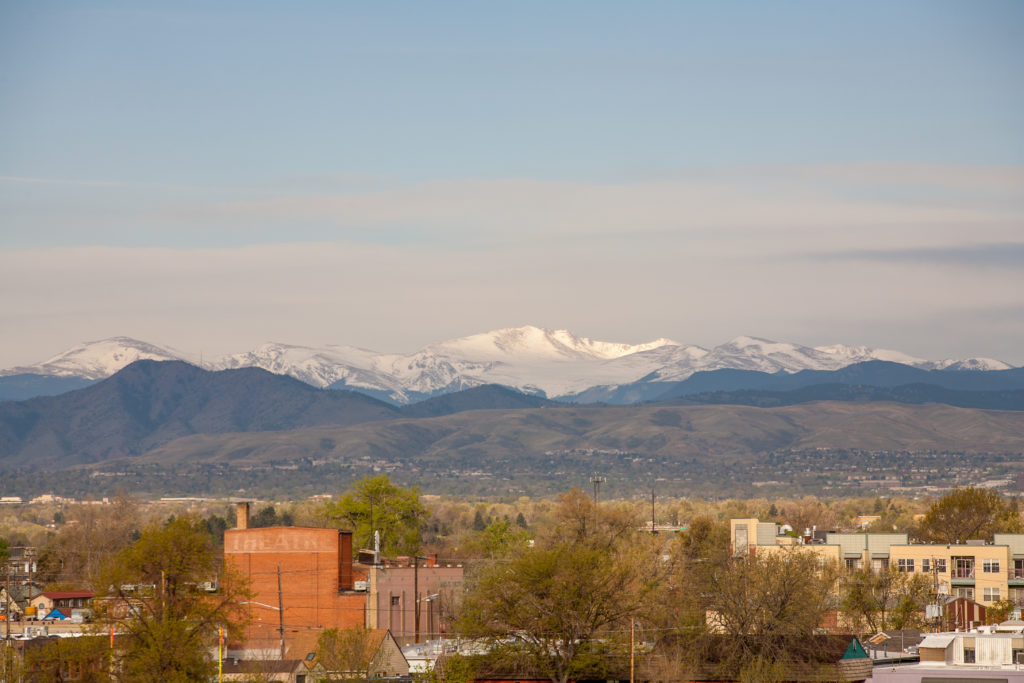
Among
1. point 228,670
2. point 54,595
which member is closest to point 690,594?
point 228,670

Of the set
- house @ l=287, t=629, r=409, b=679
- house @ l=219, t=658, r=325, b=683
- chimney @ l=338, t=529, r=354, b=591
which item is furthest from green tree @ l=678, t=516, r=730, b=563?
house @ l=219, t=658, r=325, b=683

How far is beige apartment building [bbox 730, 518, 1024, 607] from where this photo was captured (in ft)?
423

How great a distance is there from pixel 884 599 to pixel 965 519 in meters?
59.2

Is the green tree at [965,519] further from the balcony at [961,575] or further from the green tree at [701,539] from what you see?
the balcony at [961,575]

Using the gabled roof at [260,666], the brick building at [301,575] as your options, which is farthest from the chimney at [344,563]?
the gabled roof at [260,666]

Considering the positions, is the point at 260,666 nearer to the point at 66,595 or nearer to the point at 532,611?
the point at 532,611

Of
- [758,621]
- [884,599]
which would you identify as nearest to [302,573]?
[758,621]

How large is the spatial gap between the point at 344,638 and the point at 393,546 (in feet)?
229

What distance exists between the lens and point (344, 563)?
107875 mm

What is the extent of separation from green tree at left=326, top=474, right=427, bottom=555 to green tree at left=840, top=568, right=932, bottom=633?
46536 mm

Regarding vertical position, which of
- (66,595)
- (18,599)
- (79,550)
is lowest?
(18,599)

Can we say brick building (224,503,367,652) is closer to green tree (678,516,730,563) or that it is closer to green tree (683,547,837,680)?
green tree (678,516,730,563)

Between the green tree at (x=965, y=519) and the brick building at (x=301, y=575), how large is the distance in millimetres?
75696

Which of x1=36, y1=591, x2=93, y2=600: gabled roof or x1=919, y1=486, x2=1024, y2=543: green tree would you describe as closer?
x1=36, y1=591, x2=93, y2=600: gabled roof
